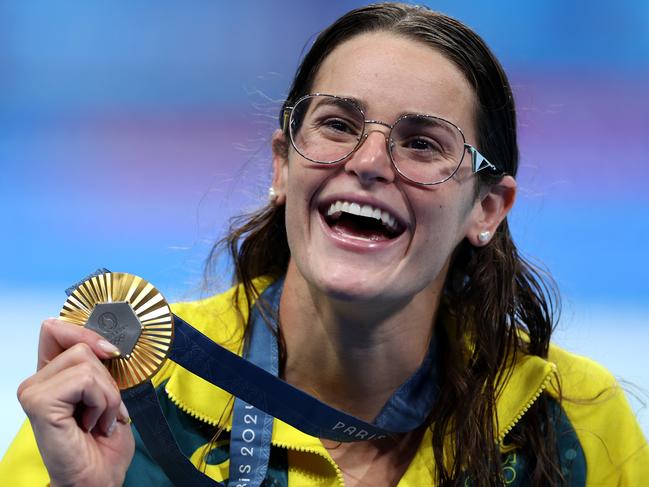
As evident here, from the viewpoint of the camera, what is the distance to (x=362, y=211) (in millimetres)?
2361

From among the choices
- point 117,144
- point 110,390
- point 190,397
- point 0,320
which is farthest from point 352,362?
point 117,144

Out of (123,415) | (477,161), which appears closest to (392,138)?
(477,161)

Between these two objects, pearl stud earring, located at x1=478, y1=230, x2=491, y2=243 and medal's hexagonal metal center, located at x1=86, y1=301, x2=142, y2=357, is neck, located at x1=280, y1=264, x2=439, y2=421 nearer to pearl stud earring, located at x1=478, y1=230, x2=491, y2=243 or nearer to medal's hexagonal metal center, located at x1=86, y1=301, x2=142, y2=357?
pearl stud earring, located at x1=478, y1=230, x2=491, y2=243

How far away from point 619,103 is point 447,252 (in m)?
3.44

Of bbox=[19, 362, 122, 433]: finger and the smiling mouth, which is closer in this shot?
bbox=[19, 362, 122, 433]: finger

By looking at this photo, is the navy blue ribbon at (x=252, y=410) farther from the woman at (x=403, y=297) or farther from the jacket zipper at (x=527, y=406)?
the jacket zipper at (x=527, y=406)

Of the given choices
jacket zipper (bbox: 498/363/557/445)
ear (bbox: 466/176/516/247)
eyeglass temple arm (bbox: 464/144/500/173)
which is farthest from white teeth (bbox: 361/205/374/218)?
jacket zipper (bbox: 498/363/557/445)

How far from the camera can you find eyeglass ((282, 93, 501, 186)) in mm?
2404

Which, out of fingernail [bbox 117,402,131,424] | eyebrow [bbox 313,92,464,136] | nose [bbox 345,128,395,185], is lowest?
fingernail [bbox 117,402,131,424]

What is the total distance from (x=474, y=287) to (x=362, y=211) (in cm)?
58

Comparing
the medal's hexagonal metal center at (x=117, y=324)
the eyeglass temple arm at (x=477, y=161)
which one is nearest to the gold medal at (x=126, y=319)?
the medal's hexagonal metal center at (x=117, y=324)

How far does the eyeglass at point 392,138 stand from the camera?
2.40 metres

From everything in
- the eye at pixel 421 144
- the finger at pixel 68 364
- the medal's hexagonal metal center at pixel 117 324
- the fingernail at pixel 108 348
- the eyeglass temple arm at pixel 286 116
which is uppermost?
the eyeglass temple arm at pixel 286 116

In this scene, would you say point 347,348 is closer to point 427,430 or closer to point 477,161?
point 427,430
